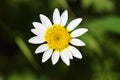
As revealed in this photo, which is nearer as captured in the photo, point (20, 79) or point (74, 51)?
point (74, 51)

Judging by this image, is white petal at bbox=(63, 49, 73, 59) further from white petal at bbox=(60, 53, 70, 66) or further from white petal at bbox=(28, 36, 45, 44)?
white petal at bbox=(28, 36, 45, 44)

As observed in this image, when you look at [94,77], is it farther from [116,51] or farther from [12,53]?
[12,53]

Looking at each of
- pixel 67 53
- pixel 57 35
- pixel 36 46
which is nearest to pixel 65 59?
pixel 67 53

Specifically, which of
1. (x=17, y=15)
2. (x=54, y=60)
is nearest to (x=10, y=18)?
(x=17, y=15)

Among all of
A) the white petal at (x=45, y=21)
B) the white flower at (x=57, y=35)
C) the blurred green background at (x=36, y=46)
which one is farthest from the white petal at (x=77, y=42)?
the blurred green background at (x=36, y=46)

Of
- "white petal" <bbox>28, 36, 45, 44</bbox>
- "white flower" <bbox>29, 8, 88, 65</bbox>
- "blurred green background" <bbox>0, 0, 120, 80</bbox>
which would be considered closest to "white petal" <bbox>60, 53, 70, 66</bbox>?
"white flower" <bbox>29, 8, 88, 65</bbox>

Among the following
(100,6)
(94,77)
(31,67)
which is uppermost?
(100,6)

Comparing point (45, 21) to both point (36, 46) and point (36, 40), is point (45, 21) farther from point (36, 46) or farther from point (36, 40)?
point (36, 46)
